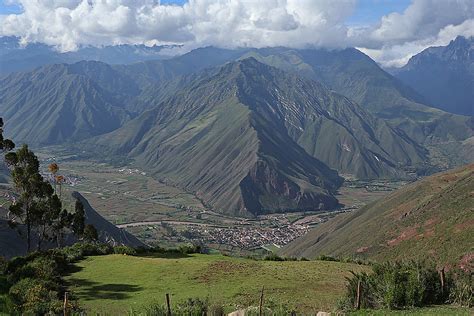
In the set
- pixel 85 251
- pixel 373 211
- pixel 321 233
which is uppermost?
pixel 85 251

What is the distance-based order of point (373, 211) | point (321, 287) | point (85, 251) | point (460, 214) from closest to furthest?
point (321, 287) < point (85, 251) < point (460, 214) < point (373, 211)

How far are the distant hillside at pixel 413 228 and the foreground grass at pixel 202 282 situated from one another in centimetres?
3432

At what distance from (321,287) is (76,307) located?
19.3m

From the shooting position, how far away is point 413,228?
10225cm

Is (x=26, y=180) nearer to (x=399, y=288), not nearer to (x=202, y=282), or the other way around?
(x=202, y=282)

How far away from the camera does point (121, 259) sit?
171ft

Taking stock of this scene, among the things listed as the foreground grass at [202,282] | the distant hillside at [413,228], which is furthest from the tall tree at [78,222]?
the distant hillside at [413,228]

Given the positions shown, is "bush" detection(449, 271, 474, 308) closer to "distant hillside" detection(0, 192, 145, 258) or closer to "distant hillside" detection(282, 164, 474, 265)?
"distant hillside" detection(282, 164, 474, 265)

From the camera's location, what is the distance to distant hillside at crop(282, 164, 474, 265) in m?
80.2

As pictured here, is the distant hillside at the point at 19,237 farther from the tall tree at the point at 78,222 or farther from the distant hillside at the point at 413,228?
the distant hillside at the point at 413,228

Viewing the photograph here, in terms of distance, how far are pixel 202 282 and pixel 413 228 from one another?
73609mm

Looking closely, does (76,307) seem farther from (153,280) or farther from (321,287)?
(321,287)

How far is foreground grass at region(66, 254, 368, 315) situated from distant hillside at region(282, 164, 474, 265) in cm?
3432

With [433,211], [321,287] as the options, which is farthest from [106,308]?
[433,211]
